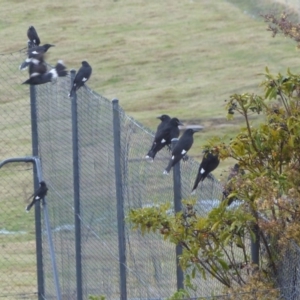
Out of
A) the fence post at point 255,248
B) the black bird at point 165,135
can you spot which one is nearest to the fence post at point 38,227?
the black bird at point 165,135

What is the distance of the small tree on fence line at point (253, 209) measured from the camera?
4.44 metres

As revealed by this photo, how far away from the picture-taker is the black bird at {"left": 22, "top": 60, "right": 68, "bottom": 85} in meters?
8.47

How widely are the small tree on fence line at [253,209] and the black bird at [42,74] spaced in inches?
144

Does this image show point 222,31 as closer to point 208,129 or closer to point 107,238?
point 208,129

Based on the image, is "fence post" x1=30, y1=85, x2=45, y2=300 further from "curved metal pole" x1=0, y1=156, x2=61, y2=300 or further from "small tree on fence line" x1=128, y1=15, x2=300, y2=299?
"small tree on fence line" x1=128, y1=15, x2=300, y2=299

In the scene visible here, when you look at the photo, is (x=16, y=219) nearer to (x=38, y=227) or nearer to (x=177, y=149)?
(x=38, y=227)

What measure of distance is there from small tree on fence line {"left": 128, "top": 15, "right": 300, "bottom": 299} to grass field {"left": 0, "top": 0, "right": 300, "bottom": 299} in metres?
12.8

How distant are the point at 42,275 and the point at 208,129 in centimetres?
1299

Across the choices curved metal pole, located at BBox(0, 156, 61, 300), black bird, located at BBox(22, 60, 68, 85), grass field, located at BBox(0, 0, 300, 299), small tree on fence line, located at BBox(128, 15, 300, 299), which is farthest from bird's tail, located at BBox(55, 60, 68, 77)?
grass field, located at BBox(0, 0, 300, 299)

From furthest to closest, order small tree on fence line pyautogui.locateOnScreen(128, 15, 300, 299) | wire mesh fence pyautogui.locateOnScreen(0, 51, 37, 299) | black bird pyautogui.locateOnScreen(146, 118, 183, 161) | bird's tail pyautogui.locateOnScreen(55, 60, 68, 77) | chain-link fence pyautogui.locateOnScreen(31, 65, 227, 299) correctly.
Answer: wire mesh fence pyautogui.locateOnScreen(0, 51, 37, 299) → bird's tail pyautogui.locateOnScreen(55, 60, 68, 77) → black bird pyautogui.locateOnScreen(146, 118, 183, 161) → chain-link fence pyautogui.locateOnScreen(31, 65, 227, 299) → small tree on fence line pyautogui.locateOnScreen(128, 15, 300, 299)

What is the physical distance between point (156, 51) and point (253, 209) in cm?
2598

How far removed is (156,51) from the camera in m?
30.4

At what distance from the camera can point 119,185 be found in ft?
20.8

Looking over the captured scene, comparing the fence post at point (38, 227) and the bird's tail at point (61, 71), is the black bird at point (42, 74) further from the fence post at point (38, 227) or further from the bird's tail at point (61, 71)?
the fence post at point (38, 227)
